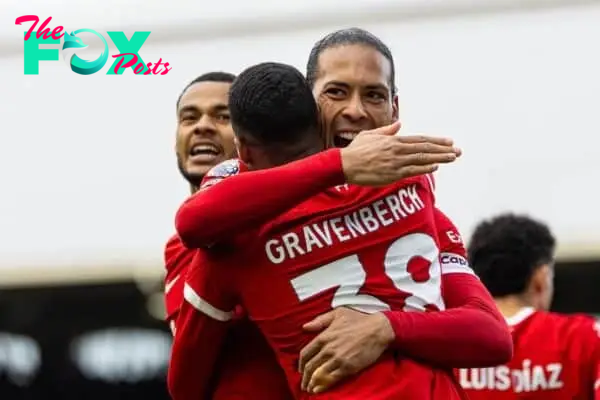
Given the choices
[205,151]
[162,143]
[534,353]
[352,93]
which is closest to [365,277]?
[352,93]

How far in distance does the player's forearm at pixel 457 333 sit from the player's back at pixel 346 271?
32mm

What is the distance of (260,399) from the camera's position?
2764 millimetres

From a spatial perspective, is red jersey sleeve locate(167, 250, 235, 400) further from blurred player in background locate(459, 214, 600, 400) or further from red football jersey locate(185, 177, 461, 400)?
blurred player in background locate(459, 214, 600, 400)

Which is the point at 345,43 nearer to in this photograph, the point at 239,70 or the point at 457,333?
the point at 457,333

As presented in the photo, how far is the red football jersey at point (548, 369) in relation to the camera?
388 cm

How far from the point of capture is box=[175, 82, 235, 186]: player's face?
3.53 metres

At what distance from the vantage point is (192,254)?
9.72 ft

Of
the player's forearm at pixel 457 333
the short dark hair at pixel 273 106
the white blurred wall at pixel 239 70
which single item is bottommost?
the player's forearm at pixel 457 333

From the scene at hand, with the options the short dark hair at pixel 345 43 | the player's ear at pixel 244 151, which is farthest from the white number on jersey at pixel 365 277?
the short dark hair at pixel 345 43

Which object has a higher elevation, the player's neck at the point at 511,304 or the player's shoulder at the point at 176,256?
the player's shoulder at the point at 176,256

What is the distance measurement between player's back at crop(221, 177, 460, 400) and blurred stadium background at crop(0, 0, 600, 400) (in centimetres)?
328

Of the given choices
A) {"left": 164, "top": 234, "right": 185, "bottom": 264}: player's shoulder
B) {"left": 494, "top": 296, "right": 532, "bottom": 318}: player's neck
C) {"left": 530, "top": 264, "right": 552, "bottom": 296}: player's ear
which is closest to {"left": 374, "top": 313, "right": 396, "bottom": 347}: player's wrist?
{"left": 164, "top": 234, "right": 185, "bottom": 264}: player's shoulder

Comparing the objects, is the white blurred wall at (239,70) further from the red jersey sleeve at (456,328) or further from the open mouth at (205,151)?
the red jersey sleeve at (456,328)

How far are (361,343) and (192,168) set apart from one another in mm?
1130
